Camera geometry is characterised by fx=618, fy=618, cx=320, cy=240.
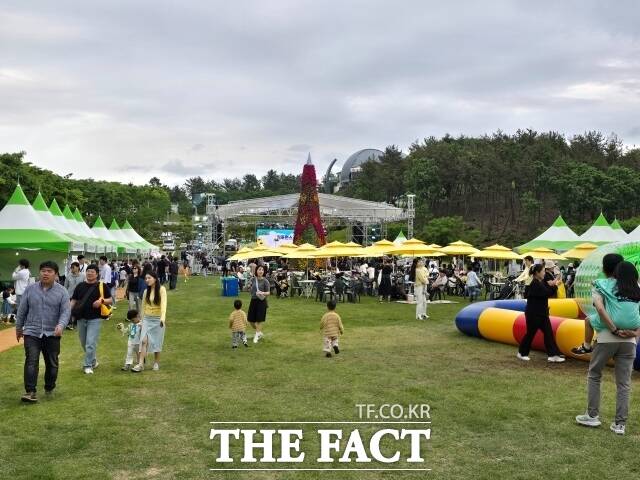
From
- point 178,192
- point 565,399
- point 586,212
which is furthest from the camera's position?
point 178,192

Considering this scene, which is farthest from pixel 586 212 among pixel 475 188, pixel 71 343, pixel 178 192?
pixel 178 192

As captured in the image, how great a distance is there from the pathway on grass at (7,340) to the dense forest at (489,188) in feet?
90.6

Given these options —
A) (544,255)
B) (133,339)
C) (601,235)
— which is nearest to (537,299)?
(133,339)

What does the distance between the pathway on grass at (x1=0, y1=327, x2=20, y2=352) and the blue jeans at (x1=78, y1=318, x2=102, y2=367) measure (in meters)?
2.93

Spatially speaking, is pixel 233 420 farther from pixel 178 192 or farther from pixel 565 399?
pixel 178 192

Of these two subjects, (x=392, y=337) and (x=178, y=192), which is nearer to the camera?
(x=392, y=337)

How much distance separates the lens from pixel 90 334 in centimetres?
830

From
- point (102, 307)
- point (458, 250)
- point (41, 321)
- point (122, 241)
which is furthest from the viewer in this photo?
point (122, 241)

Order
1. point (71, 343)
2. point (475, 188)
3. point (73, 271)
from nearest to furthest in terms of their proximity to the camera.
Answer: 1. point (73, 271)
2. point (71, 343)
3. point (475, 188)

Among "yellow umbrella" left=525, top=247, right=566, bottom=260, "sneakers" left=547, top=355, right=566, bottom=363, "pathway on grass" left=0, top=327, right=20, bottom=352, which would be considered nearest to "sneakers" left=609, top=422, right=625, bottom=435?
"sneakers" left=547, top=355, right=566, bottom=363

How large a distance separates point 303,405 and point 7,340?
7.47 m

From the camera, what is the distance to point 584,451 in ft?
17.3

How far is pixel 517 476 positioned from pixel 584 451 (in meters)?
0.94

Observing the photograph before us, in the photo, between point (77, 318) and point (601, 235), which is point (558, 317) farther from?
point (601, 235)
